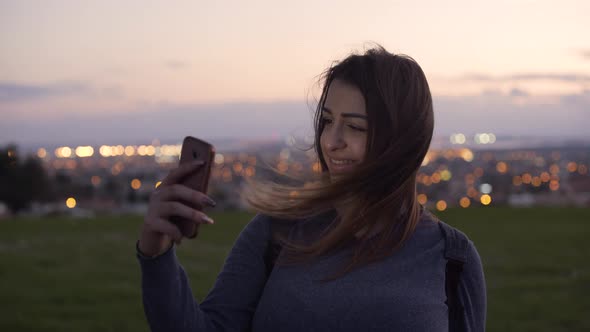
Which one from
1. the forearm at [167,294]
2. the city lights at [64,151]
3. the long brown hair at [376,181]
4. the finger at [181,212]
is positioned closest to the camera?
the finger at [181,212]

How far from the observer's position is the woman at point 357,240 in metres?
1.73

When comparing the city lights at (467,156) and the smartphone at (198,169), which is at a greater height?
the smartphone at (198,169)

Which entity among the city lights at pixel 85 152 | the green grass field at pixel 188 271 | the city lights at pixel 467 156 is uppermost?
the green grass field at pixel 188 271

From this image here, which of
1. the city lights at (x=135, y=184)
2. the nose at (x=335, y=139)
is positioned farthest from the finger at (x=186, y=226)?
the city lights at (x=135, y=184)

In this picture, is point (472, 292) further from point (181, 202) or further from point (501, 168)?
point (501, 168)

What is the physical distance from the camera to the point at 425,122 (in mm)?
1927

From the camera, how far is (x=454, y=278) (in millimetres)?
1909

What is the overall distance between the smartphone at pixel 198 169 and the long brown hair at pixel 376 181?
492 mm

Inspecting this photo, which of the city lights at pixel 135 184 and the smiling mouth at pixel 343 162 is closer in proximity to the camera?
the smiling mouth at pixel 343 162

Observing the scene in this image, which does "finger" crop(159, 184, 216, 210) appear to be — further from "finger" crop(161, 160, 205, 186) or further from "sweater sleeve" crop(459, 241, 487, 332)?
"sweater sleeve" crop(459, 241, 487, 332)

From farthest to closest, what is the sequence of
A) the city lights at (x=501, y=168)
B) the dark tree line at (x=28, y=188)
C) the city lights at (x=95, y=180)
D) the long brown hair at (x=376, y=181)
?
the city lights at (x=501, y=168) < the city lights at (x=95, y=180) < the dark tree line at (x=28, y=188) < the long brown hair at (x=376, y=181)

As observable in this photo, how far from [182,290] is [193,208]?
289 millimetres

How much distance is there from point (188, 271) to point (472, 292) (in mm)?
6841

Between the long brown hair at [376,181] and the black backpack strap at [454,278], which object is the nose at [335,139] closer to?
the long brown hair at [376,181]
